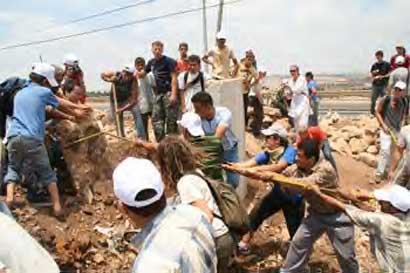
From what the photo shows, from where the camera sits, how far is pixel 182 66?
10289 mm

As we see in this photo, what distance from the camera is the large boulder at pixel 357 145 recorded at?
45.3 feet

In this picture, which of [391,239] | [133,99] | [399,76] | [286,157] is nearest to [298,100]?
[399,76]

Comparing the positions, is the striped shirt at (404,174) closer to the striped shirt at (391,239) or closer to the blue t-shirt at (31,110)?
the striped shirt at (391,239)

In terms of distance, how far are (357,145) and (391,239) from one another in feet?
31.1

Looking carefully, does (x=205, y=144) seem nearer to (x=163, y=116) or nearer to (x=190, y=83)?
(x=190, y=83)

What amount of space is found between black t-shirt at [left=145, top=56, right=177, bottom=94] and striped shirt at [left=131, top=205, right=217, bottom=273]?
685 cm

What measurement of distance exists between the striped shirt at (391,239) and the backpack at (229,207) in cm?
104

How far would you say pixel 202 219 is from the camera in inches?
112

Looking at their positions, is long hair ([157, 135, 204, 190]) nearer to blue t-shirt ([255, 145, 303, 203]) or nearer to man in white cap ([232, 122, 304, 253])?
man in white cap ([232, 122, 304, 253])

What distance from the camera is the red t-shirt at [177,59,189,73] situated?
32.1 ft

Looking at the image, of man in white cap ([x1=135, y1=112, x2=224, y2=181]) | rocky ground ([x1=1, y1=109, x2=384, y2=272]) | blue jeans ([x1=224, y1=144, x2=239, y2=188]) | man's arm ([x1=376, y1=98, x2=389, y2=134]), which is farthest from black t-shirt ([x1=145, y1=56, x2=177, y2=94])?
man in white cap ([x1=135, y1=112, x2=224, y2=181])

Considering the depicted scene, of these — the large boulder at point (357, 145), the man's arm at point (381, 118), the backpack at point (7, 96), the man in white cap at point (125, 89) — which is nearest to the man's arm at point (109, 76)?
the man in white cap at point (125, 89)

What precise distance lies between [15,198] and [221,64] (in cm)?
452

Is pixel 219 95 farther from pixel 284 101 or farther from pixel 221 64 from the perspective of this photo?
pixel 284 101
